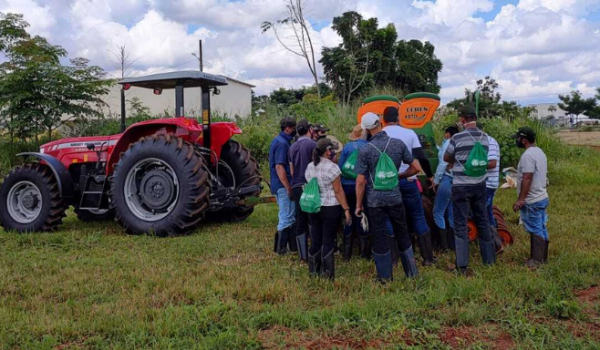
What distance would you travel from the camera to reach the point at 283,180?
5992 millimetres

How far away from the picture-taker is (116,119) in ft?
57.6

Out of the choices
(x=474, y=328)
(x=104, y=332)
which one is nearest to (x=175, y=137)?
(x=104, y=332)

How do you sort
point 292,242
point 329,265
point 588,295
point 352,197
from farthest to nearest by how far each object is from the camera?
point 292,242, point 352,197, point 329,265, point 588,295

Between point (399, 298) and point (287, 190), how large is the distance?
2.07 metres

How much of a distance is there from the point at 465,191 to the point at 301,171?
165cm

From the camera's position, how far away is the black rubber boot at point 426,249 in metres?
5.58

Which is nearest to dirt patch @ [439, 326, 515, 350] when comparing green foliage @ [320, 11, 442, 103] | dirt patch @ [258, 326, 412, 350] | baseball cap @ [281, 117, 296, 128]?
dirt patch @ [258, 326, 412, 350]

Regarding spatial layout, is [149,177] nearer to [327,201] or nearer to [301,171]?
[301,171]

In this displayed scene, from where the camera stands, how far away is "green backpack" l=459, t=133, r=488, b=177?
5.04 m

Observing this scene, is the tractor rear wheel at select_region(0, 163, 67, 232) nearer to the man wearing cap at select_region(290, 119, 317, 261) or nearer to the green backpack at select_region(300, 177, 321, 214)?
the man wearing cap at select_region(290, 119, 317, 261)

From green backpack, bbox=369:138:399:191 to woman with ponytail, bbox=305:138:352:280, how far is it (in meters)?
0.36

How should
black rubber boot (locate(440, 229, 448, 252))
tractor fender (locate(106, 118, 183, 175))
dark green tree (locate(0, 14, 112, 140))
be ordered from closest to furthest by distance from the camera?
Result: black rubber boot (locate(440, 229, 448, 252))
tractor fender (locate(106, 118, 183, 175))
dark green tree (locate(0, 14, 112, 140))

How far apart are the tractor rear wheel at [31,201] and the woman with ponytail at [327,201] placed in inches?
169

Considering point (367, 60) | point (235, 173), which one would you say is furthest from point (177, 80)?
point (367, 60)
